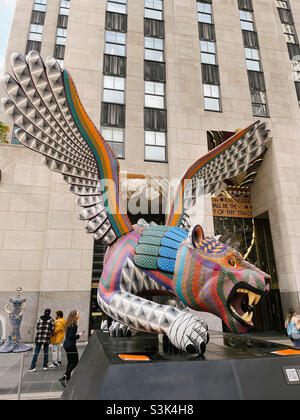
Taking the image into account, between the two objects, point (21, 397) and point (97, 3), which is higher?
point (97, 3)

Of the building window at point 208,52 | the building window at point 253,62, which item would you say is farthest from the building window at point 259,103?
the building window at point 208,52

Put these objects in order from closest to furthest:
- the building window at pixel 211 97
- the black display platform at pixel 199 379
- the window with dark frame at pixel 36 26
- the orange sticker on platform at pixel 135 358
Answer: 1. the black display platform at pixel 199 379
2. the orange sticker on platform at pixel 135 358
3. the building window at pixel 211 97
4. the window with dark frame at pixel 36 26

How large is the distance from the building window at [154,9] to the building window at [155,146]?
26.9 feet

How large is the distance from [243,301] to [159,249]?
3.72 ft

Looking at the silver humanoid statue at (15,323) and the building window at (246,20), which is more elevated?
the building window at (246,20)

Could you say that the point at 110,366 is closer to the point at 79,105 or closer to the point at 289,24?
the point at 79,105

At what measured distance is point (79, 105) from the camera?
3.50 meters

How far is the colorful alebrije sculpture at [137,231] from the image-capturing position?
8.81ft

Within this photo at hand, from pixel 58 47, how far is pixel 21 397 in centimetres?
2241

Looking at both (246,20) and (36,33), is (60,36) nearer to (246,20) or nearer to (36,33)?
(36,33)

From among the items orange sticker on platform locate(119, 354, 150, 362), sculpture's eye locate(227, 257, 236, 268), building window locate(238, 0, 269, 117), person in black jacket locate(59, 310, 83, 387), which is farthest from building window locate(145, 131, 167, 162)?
orange sticker on platform locate(119, 354, 150, 362)

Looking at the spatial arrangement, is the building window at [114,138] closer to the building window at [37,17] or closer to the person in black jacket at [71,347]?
the person in black jacket at [71,347]

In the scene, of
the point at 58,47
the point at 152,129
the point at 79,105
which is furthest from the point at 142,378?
the point at 58,47

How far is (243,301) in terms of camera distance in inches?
109
